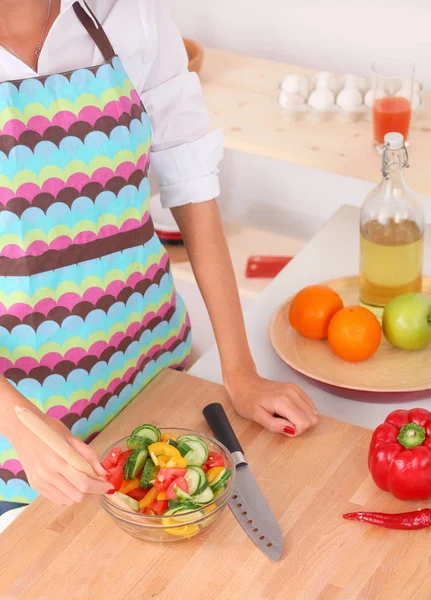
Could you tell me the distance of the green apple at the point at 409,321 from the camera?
136 cm

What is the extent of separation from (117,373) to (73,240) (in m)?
0.24

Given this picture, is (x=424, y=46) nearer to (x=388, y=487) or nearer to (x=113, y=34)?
(x=113, y=34)

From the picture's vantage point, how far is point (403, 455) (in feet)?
3.59

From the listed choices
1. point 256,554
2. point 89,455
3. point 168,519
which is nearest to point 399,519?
point 256,554

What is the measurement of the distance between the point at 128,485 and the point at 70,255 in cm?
34

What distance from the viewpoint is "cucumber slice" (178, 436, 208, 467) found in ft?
3.56

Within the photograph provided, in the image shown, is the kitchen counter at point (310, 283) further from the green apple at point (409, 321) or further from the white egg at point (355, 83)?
the white egg at point (355, 83)

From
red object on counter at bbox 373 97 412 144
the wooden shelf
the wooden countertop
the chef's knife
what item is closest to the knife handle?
the chef's knife

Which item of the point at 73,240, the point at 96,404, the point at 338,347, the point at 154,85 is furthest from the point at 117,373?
the point at 154,85

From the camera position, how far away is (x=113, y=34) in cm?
127

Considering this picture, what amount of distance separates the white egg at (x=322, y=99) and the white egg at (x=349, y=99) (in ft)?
0.07

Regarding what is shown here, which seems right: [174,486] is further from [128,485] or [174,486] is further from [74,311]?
→ [74,311]

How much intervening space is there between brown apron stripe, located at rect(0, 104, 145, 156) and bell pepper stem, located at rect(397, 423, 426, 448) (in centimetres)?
57

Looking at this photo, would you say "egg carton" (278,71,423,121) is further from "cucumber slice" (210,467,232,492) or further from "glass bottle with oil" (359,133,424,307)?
"cucumber slice" (210,467,232,492)
